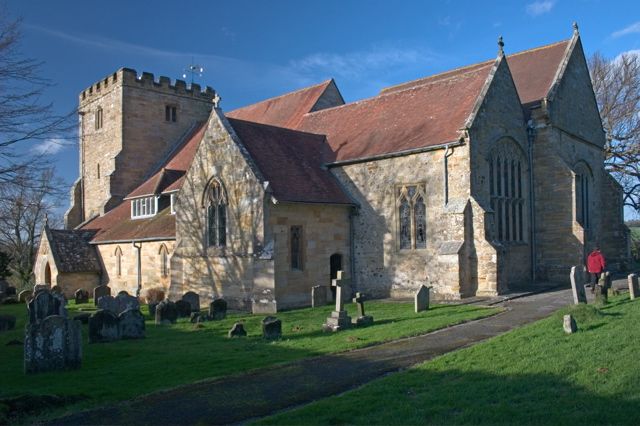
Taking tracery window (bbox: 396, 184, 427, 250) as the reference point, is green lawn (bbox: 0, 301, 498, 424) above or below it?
below

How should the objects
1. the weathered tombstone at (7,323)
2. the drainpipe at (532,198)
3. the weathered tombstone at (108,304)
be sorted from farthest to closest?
1. the drainpipe at (532,198)
2. the weathered tombstone at (108,304)
3. the weathered tombstone at (7,323)

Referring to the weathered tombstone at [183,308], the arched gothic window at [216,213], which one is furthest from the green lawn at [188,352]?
the arched gothic window at [216,213]

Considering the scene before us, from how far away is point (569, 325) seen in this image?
11.4 meters

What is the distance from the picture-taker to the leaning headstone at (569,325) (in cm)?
1139

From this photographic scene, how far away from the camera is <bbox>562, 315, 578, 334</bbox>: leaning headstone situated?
11391 millimetres

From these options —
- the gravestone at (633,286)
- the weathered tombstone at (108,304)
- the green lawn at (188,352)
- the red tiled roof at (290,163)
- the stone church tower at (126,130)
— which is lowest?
the green lawn at (188,352)

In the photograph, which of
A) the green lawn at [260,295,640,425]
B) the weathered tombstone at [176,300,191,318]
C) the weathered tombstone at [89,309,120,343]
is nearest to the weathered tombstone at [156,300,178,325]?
the weathered tombstone at [176,300,191,318]

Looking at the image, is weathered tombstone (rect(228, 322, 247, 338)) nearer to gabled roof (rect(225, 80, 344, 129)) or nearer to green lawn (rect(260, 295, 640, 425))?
green lawn (rect(260, 295, 640, 425))

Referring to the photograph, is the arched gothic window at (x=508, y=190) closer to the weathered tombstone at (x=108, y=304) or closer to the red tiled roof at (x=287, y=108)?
the red tiled roof at (x=287, y=108)

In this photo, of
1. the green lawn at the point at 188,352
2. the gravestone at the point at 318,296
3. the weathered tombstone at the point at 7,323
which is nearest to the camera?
the green lawn at the point at 188,352

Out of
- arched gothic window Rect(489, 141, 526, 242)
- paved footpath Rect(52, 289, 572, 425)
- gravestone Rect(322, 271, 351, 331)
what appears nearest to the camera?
paved footpath Rect(52, 289, 572, 425)

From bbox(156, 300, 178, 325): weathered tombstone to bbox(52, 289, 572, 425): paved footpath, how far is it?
890 centimetres

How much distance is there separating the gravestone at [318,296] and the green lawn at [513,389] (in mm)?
10392

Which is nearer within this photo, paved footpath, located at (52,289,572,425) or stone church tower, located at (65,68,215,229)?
paved footpath, located at (52,289,572,425)
